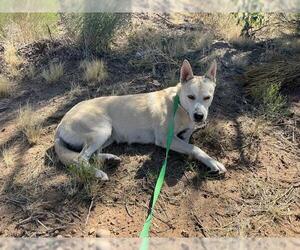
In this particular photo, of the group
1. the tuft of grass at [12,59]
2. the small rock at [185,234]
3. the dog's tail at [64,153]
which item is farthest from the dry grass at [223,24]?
the small rock at [185,234]

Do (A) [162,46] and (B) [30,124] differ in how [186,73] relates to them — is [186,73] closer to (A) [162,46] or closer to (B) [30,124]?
(B) [30,124]

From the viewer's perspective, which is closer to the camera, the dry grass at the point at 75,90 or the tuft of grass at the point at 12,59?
the dry grass at the point at 75,90

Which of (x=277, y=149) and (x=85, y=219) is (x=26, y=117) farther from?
(x=277, y=149)

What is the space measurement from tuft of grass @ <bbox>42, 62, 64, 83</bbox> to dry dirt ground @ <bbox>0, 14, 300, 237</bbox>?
1.65 feet

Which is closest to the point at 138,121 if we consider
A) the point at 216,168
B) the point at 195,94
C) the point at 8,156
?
the point at 195,94

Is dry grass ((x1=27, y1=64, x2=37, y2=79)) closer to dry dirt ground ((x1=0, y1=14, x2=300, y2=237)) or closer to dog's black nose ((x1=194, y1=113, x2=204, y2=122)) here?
dry dirt ground ((x1=0, y1=14, x2=300, y2=237))

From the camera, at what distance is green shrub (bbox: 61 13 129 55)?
6.74 m

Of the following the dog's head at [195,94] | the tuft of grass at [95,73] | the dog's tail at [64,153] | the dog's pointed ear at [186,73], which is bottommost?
the tuft of grass at [95,73]

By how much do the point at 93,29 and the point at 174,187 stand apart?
322cm

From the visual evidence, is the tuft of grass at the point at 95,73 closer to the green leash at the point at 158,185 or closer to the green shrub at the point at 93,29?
the green shrub at the point at 93,29

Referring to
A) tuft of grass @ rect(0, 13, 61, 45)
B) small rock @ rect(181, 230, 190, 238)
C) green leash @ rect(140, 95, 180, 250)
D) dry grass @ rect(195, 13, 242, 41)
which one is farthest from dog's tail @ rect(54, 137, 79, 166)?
dry grass @ rect(195, 13, 242, 41)

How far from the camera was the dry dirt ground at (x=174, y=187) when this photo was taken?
→ 155 inches

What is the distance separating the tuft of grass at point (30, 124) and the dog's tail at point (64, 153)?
0.44m

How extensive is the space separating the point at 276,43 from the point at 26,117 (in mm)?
3715
